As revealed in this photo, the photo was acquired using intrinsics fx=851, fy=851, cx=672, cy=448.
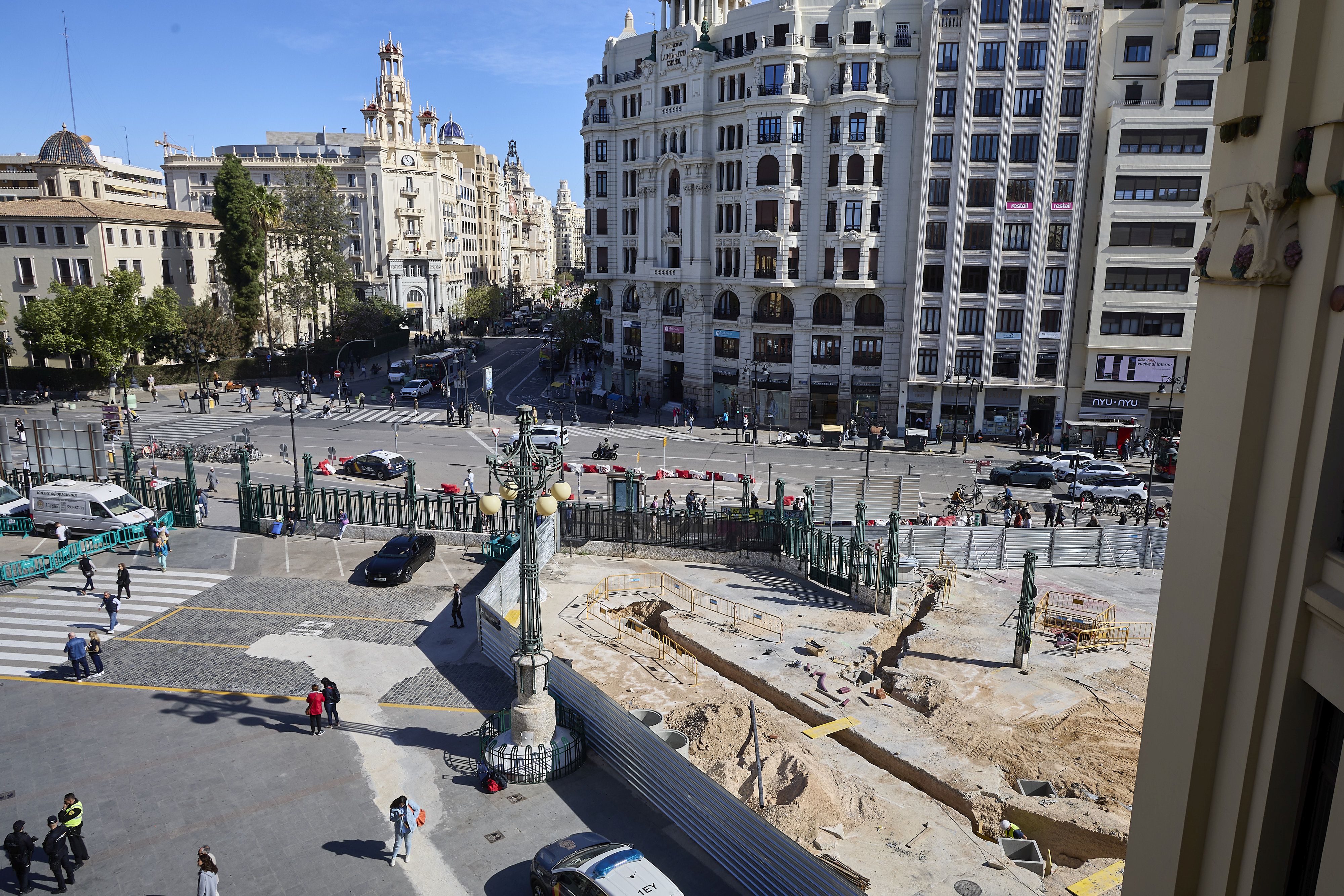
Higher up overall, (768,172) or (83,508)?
(768,172)

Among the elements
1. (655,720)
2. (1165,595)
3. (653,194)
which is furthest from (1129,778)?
(653,194)

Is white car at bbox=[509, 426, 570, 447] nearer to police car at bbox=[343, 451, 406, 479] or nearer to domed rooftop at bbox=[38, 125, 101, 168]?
police car at bbox=[343, 451, 406, 479]

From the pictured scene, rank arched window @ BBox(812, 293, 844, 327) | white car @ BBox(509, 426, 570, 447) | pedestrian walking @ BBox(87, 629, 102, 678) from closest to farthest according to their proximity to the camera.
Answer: pedestrian walking @ BBox(87, 629, 102, 678)
white car @ BBox(509, 426, 570, 447)
arched window @ BBox(812, 293, 844, 327)

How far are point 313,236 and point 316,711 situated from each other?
6825 cm

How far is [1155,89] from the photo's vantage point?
49.9 meters

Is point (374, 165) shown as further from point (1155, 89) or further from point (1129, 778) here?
point (1129, 778)

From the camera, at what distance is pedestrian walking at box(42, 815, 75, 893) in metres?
14.7

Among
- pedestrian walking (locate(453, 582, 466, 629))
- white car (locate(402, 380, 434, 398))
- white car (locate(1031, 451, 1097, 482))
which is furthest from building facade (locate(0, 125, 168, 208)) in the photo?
white car (locate(1031, 451, 1097, 482))

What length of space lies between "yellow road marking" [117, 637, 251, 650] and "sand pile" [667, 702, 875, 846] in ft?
42.9

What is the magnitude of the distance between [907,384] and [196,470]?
140 ft

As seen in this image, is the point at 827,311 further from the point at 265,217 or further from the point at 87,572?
the point at 265,217

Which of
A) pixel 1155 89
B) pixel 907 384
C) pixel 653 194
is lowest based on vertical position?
pixel 907 384

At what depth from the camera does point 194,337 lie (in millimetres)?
67812

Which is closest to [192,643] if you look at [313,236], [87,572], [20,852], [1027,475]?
[87,572]
